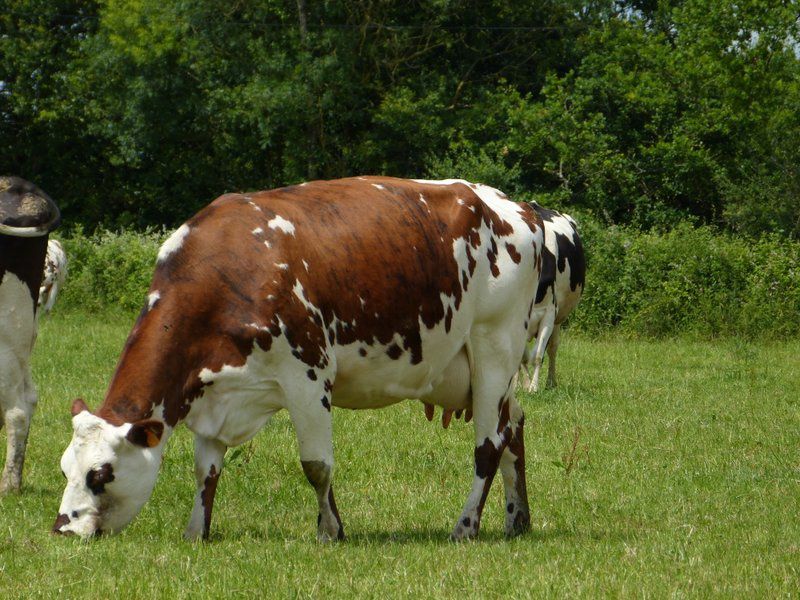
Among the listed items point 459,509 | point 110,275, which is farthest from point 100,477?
point 110,275

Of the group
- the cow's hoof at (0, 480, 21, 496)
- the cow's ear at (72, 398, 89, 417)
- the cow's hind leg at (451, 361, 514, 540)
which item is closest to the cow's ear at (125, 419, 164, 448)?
the cow's ear at (72, 398, 89, 417)

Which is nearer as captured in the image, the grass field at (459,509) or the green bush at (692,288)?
the grass field at (459,509)

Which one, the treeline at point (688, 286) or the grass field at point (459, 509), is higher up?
the grass field at point (459, 509)

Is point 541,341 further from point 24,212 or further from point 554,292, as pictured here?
point 24,212

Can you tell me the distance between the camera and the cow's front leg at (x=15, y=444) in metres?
8.72

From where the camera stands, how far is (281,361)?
6.81 metres

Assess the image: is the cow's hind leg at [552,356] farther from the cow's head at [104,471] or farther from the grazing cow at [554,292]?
the cow's head at [104,471]

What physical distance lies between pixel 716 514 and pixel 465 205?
2754mm

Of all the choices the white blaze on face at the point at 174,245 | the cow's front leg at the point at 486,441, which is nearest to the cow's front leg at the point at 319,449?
the cow's front leg at the point at 486,441

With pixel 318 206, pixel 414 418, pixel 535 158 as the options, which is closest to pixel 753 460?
pixel 414 418

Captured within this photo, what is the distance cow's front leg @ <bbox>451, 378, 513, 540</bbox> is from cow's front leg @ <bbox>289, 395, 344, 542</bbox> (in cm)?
87

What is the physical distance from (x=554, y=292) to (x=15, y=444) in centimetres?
833

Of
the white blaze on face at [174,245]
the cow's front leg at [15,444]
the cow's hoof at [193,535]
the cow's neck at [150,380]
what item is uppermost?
the white blaze on face at [174,245]

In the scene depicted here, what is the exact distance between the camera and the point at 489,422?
7852 mm
